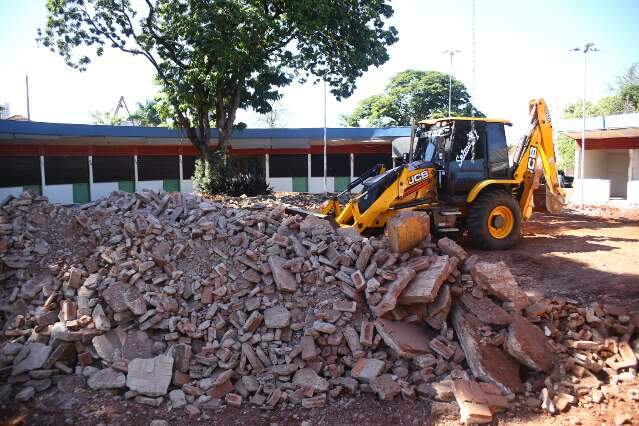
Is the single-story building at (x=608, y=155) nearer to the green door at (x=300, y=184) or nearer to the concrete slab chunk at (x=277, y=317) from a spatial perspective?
Answer: the green door at (x=300, y=184)

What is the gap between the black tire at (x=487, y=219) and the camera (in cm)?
938

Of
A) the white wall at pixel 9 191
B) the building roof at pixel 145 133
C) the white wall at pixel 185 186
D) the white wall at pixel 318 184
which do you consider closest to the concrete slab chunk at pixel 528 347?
the building roof at pixel 145 133

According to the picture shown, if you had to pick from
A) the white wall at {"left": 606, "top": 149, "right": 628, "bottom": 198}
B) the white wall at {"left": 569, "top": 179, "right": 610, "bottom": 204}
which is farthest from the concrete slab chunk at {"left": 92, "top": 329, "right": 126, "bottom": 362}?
the white wall at {"left": 606, "top": 149, "right": 628, "bottom": 198}

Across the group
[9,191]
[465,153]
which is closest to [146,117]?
[9,191]

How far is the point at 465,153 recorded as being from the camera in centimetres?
945

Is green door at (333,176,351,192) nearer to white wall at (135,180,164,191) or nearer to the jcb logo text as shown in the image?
white wall at (135,180,164,191)

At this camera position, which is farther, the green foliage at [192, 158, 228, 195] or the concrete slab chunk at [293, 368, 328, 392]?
the green foliage at [192, 158, 228, 195]

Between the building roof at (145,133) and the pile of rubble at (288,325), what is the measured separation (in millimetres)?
11912

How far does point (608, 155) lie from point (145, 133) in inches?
769

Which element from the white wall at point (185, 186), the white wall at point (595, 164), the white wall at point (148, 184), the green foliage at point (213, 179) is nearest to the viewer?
the green foliage at point (213, 179)

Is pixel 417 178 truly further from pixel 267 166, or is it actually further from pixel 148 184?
pixel 148 184

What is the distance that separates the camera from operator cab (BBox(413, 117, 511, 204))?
936 centimetres

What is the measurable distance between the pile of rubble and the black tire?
2.78m

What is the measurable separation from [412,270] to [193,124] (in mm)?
12081
